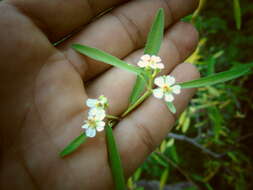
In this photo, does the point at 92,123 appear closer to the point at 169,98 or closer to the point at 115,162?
the point at 115,162

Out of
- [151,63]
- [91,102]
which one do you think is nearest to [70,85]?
[91,102]

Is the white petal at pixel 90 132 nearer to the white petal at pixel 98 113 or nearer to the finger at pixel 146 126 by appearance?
the white petal at pixel 98 113

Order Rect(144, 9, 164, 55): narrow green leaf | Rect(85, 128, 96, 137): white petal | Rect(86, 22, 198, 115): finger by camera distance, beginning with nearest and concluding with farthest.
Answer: Rect(85, 128, 96, 137): white petal
Rect(144, 9, 164, 55): narrow green leaf
Rect(86, 22, 198, 115): finger

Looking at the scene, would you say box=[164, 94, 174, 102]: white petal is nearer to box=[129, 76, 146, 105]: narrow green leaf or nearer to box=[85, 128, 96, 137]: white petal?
box=[129, 76, 146, 105]: narrow green leaf

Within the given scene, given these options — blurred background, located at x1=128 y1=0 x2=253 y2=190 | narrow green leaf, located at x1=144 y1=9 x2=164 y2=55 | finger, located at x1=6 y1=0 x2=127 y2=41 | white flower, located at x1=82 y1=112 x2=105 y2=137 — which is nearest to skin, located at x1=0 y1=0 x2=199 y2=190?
finger, located at x1=6 y1=0 x2=127 y2=41

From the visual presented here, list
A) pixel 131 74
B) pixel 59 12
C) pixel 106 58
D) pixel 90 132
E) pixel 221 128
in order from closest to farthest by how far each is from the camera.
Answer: pixel 90 132 < pixel 106 58 < pixel 59 12 < pixel 131 74 < pixel 221 128

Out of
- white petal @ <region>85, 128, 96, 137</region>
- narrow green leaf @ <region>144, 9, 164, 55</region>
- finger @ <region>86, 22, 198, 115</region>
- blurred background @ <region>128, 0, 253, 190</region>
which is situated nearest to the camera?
white petal @ <region>85, 128, 96, 137</region>
